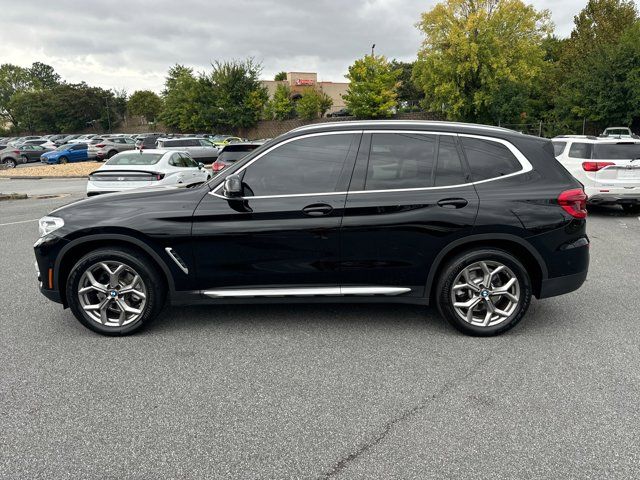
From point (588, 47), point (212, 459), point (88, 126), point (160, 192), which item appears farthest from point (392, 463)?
point (88, 126)

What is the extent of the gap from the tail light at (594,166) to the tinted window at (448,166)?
7.18 metres

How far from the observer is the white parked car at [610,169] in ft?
31.4

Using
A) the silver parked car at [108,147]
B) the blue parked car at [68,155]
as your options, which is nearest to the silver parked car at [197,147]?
the silver parked car at [108,147]

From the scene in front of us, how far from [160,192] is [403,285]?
7.68ft

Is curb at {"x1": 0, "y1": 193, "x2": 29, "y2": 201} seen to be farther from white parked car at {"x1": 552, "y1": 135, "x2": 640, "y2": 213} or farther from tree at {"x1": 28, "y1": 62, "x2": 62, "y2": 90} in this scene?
tree at {"x1": 28, "y1": 62, "x2": 62, "y2": 90}

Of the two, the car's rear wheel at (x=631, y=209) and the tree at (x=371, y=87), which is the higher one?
the tree at (x=371, y=87)

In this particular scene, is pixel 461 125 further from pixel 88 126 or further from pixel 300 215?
pixel 88 126

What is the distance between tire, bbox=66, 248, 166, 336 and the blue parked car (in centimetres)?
3288

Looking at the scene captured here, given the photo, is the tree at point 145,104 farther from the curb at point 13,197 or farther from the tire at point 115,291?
the tire at point 115,291

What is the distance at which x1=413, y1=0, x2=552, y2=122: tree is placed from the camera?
4241cm

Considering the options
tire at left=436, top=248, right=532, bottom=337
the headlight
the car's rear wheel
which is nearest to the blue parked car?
the headlight

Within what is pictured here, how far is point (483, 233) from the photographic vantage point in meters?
4.04

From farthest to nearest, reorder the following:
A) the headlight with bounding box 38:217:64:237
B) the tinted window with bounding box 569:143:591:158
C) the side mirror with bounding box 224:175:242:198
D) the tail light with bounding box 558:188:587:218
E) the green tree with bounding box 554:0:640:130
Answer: the green tree with bounding box 554:0:640:130, the tinted window with bounding box 569:143:591:158, the headlight with bounding box 38:217:64:237, the tail light with bounding box 558:188:587:218, the side mirror with bounding box 224:175:242:198

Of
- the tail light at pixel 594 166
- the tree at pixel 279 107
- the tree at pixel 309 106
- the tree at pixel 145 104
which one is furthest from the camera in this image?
the tree at pixel 145 104
